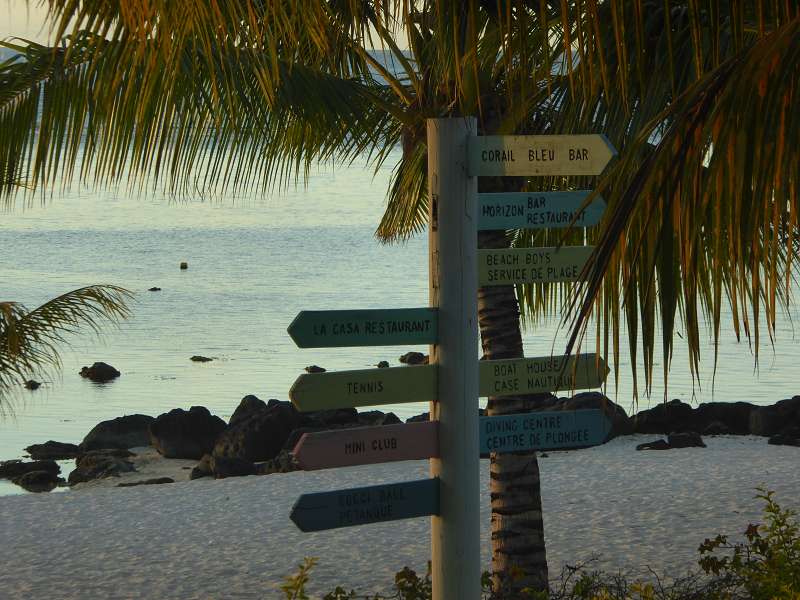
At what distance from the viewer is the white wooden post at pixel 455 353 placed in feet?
14.6

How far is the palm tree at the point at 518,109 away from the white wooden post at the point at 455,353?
387mm

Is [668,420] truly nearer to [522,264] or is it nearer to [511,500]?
[511,500]

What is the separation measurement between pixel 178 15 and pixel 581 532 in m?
7.11

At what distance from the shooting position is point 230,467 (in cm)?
1545

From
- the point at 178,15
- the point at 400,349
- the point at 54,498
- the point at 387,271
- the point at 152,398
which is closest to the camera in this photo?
the point at 178,15

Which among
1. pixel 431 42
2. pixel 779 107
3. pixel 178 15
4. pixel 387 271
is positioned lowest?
pixel 779 107

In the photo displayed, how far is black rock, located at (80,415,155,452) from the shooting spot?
18.2m

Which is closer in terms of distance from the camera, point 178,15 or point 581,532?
point 178,15

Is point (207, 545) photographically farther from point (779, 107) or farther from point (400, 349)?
point (400, 349)

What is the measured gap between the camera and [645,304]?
10.2 feet

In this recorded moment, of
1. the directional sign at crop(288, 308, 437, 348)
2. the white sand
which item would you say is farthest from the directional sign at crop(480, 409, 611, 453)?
the white sand

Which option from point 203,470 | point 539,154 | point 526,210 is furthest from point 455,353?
point 203,470

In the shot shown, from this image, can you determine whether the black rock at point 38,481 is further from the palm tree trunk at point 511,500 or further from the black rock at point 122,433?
the palm tree trunk at point 511,500

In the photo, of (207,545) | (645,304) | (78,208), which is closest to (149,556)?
(207,545)
